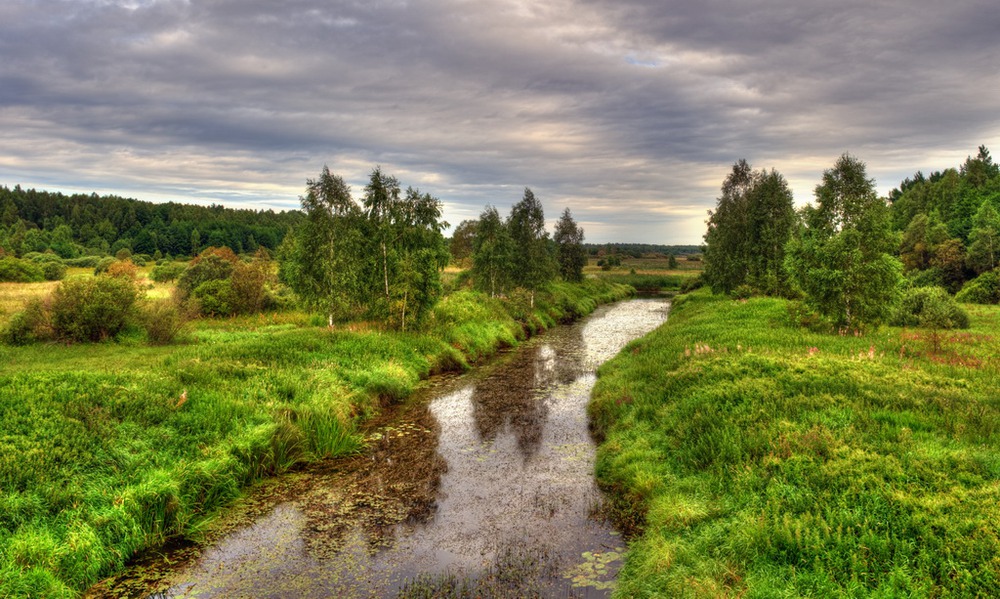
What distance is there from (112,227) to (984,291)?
6684 inches

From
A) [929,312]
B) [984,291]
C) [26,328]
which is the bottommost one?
[26,328]

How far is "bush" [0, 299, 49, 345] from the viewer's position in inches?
856

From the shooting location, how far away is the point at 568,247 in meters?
71.9

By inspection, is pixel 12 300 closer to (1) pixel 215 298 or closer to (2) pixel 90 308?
(1) pixel 215 298

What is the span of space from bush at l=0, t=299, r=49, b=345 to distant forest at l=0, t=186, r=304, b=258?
94.1m

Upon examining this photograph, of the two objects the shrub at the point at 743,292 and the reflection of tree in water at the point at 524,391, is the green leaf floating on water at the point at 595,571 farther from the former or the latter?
the shrub at the point at 743,292

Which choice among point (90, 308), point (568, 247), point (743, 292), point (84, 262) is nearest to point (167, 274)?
point (84, 262)

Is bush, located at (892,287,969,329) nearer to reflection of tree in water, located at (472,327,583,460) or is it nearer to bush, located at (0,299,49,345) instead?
reflection of tree in water, located at (472,327,583,460)

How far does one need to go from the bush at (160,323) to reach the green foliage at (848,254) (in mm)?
32584

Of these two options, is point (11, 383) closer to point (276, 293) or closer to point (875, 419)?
point (875, 419)

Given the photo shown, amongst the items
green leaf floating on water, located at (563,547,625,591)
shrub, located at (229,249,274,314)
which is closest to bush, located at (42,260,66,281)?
shrub, located at (229,249,274,314)

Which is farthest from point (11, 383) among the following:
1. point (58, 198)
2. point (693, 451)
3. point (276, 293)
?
point (58, 198)

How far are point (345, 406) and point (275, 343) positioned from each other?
21.6 ft

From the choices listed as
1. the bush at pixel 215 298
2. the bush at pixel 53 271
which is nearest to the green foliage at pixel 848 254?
the bush at pixel 215 298
